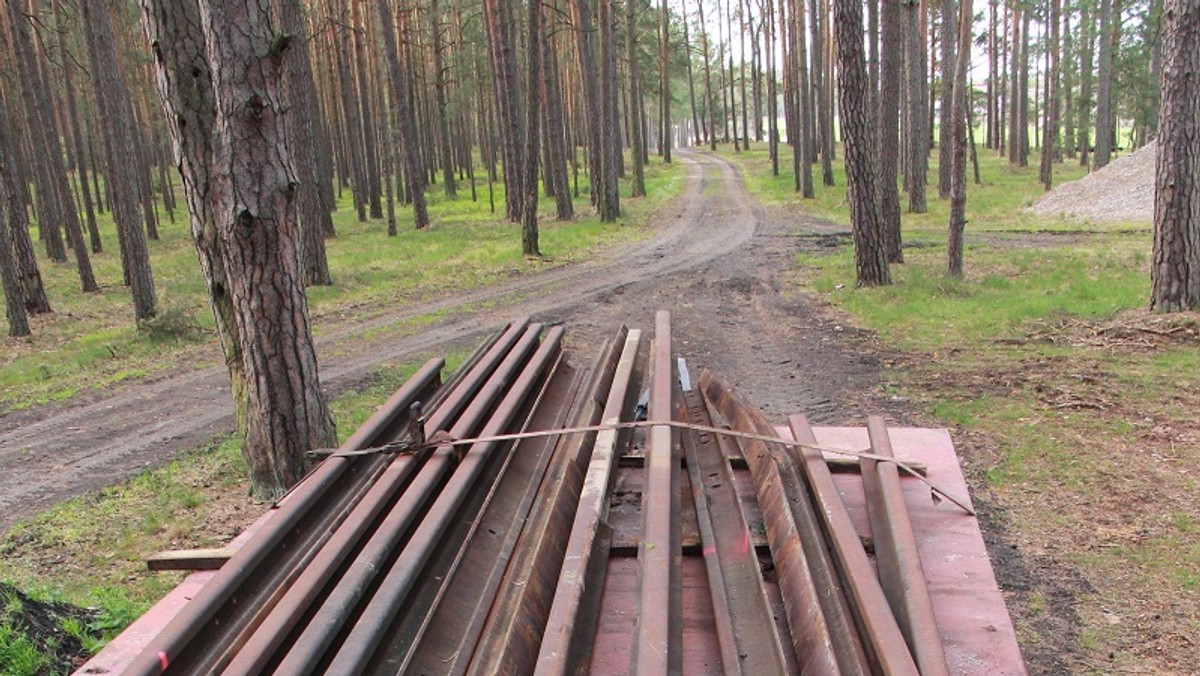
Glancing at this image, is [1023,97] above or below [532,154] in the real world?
above

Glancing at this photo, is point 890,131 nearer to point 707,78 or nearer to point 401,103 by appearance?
point 401,103

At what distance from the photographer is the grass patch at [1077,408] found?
13.8ft

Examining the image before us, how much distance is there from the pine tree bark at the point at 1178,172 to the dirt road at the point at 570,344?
3.62m

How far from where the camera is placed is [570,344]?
410 inches

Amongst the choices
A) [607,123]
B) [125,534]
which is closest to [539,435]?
[125,534]

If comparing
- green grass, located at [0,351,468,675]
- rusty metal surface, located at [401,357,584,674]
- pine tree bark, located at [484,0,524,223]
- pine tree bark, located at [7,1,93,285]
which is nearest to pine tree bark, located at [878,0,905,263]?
pine tree bark, located at [484,0,524,223]

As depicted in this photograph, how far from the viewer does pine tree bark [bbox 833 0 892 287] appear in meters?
12.4

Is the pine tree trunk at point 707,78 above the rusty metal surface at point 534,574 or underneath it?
above

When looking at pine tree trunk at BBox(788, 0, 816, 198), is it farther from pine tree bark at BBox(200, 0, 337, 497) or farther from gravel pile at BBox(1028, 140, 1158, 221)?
pine tree bark at BBox(200, 0, 337, 497)

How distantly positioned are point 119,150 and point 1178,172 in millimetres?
16501

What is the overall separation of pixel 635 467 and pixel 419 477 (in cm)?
92

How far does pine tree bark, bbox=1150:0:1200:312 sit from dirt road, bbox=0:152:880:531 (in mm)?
3624

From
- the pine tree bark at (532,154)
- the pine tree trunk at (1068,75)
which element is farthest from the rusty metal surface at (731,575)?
the pine tree trunk at (1068,75)

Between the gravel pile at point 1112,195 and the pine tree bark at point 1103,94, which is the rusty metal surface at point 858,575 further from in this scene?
the pine tree bark at point 1103,94
